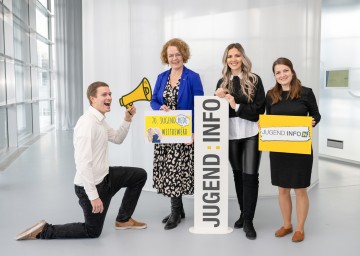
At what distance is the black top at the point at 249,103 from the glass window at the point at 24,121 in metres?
8.31

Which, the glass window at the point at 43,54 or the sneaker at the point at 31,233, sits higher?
the glass window at the point at 43,54

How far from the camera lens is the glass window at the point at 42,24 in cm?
1356

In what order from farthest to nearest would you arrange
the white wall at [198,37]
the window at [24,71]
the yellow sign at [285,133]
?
the window at [24,71]
the white wall at [198,37]
the yellow sign at [285,133]

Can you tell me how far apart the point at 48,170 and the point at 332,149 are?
4618mm

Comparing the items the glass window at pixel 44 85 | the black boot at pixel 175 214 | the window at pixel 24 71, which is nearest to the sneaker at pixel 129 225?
the black boot at pixel 175 214

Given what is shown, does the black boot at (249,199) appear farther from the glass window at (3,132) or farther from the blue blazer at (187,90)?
the glass window at (3,132)

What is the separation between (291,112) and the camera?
311cm

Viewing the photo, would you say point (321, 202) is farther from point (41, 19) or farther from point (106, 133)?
point (41, 19)

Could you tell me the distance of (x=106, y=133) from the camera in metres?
3.33

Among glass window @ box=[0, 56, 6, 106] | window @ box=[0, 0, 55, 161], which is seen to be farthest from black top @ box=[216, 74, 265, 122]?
glass window @ box=[0, 56, 6, 106]

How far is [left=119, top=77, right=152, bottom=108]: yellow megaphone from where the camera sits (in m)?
3.54

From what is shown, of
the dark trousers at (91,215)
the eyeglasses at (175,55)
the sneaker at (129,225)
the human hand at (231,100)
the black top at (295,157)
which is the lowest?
the sneaker at (129,225)

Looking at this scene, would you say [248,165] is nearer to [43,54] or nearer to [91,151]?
[91,151]

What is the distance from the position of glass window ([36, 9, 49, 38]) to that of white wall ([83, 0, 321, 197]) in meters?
9.18
